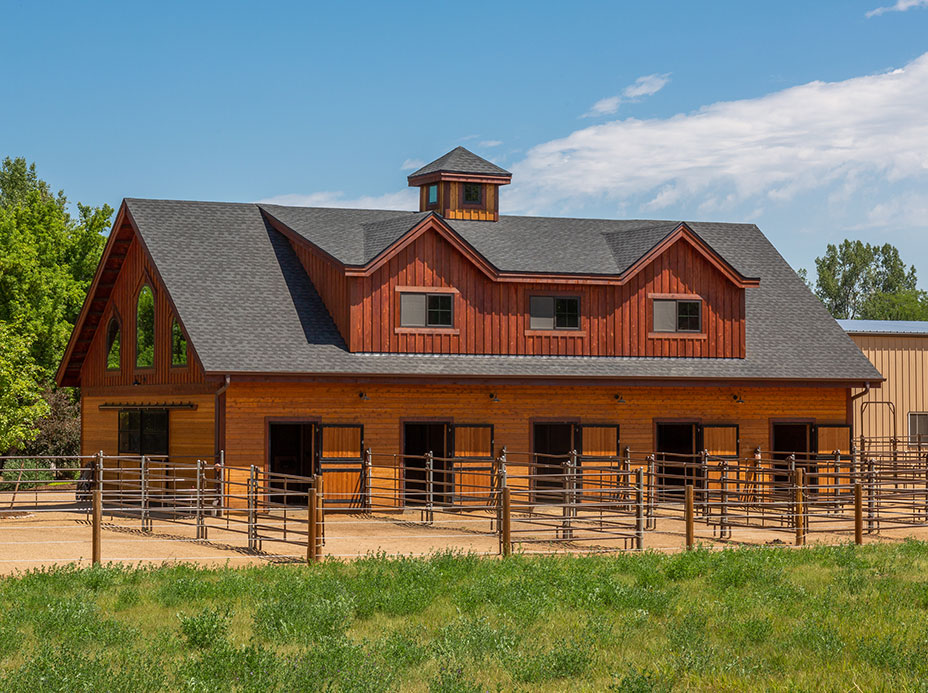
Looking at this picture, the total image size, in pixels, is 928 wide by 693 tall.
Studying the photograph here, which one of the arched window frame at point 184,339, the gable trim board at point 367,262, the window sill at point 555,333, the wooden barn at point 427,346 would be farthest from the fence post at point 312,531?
the window sill at point 555,333

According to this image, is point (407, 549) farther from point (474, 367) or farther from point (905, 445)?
point (905, 445)

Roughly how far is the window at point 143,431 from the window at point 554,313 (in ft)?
32.3

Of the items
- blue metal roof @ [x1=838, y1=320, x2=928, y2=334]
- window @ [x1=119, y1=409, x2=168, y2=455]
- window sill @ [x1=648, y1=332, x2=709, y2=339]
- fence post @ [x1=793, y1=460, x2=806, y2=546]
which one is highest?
blue metal roof @ [x1=838, y1=320, x2=928, y2=334]

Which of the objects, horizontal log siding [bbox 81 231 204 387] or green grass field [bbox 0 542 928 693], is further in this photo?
horizontal log siding [bbox 81 231 204 387]

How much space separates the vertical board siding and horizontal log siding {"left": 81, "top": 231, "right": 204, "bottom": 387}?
2278 centimetres

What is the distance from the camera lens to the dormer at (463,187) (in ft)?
117

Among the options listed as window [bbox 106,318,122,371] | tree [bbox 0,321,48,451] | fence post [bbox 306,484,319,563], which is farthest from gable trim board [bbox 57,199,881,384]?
fence post [bbox 306,484,319,563]

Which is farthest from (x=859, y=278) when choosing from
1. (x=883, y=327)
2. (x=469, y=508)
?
(x=469, y=508)

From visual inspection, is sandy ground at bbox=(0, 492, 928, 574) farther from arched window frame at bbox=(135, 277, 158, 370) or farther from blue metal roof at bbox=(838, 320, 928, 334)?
blue metal roof at bbox=(838, 320, 928, 334)

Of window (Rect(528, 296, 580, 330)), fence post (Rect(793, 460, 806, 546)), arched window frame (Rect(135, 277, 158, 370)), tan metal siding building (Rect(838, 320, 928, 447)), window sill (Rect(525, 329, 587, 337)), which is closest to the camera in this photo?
fence post (Rect(793, 460, 806, 546))

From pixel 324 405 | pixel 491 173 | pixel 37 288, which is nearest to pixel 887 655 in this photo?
pixel 324 405

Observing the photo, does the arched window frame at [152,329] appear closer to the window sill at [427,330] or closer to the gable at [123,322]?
the gable at [123,322]

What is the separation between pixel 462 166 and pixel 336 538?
Answer: 17.9 meters

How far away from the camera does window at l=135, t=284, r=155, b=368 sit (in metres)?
31.1
